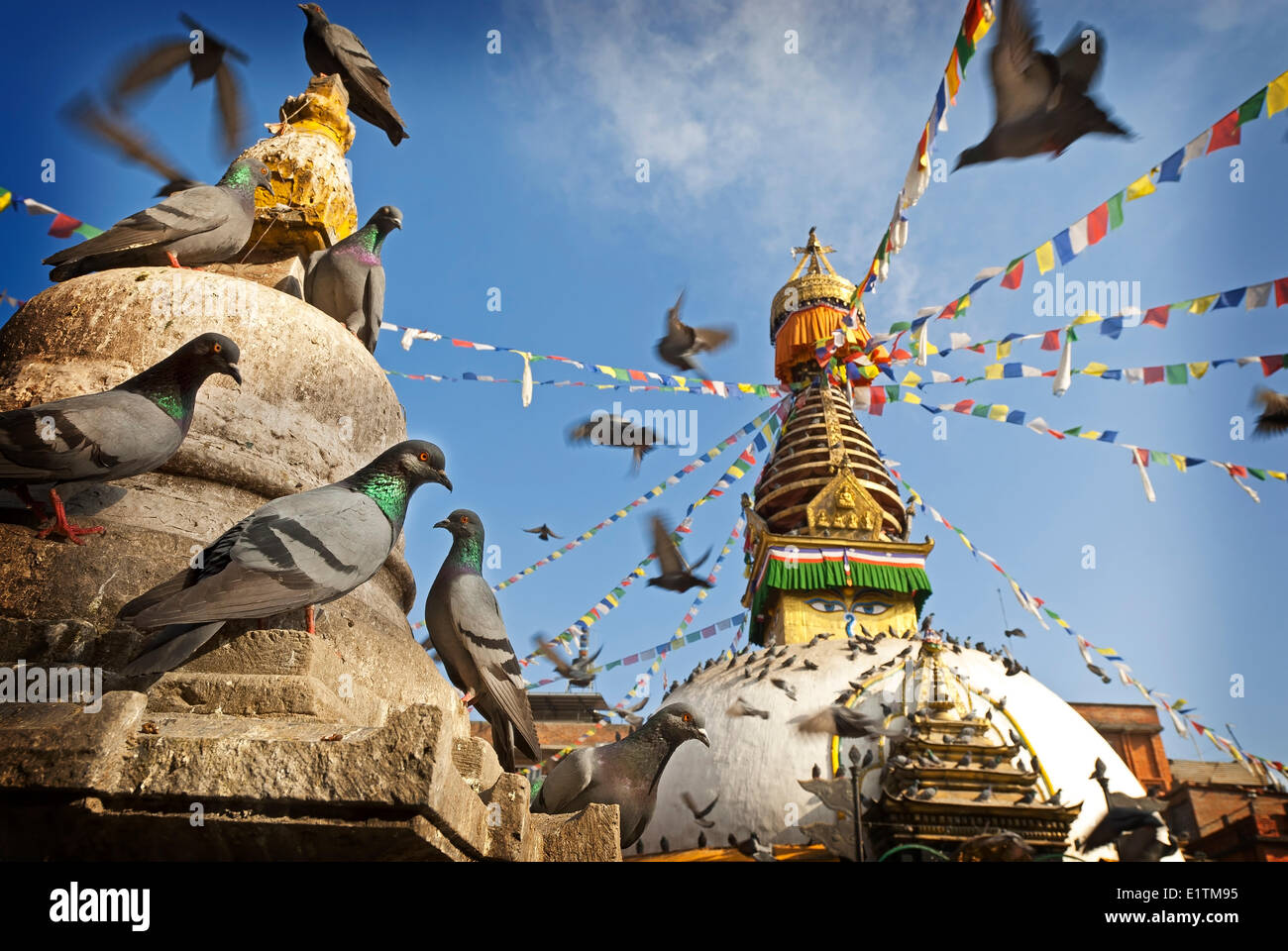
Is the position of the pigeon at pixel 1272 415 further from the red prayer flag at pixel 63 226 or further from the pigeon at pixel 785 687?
the red prayer flag at pixel 63 226

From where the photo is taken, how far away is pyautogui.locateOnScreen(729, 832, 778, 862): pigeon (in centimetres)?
911

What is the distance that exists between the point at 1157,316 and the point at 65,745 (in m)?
9.23

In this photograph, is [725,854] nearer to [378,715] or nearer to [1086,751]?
[1086,751]

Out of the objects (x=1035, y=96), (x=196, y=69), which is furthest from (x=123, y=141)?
(x=1035, y=96)

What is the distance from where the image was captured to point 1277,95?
234 inches

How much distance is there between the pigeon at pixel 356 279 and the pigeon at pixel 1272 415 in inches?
339

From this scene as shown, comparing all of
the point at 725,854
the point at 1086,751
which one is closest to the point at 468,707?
the point at 725,854

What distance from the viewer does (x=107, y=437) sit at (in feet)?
7.95

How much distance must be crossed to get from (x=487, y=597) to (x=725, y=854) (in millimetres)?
7347

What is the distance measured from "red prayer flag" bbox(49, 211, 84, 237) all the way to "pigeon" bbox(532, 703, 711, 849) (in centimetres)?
558

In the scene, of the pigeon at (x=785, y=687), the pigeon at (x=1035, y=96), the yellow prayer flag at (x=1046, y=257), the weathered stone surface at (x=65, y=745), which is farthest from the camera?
the pigeon at (x=785, y=687)

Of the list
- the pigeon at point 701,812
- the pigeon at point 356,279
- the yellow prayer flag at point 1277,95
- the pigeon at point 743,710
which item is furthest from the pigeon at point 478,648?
the pigeon at point 743,710

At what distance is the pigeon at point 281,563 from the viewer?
6.94 ft
